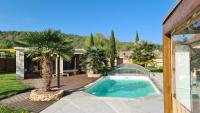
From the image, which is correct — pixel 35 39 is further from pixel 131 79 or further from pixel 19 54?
pixel 131 79

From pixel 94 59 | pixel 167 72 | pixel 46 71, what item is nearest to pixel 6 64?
pixel 94 59

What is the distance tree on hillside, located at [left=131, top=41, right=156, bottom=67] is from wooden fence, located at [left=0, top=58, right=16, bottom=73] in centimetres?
1538

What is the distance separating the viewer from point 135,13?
3400 centimetres

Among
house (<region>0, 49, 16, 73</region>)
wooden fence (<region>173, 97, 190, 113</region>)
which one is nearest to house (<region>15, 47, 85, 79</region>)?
house (<region>0, 49, 16, 73</region>)

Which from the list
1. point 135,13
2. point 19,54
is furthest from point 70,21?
point 19,54

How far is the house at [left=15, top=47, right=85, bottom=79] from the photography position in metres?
23.0

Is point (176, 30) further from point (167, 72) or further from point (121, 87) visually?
point (121, 87)

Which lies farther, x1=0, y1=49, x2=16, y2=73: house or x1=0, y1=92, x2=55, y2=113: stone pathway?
x1=0, y1=49, x2=16, y2=73: house

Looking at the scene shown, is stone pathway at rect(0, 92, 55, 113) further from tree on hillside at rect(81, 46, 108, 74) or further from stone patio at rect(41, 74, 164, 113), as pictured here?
tree on hillside at rect(81, 46, 108, 74)

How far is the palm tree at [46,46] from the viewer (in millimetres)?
13430

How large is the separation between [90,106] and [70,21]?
34.9 metres

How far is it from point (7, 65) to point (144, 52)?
16960 millimetres

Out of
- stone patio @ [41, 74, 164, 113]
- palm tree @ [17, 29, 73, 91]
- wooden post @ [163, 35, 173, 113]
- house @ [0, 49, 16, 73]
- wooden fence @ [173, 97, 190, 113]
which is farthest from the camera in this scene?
house @ [0, 49, 16, 73]

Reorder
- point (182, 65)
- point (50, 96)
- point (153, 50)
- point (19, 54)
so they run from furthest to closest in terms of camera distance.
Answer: point (153, 50), point (19, 54), point (50, 96), point (182, 65)
